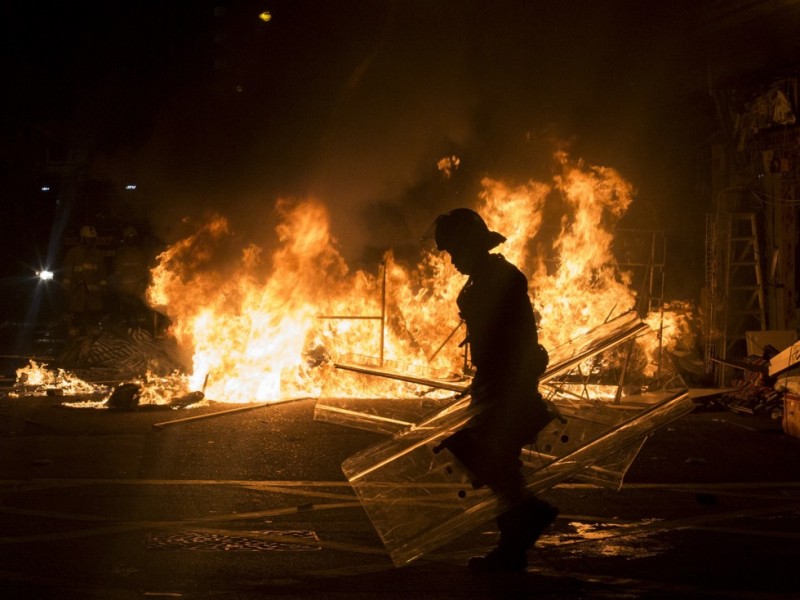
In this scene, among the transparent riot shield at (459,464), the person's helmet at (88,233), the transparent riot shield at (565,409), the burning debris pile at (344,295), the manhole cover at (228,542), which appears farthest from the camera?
the person's helmet at (88,233)

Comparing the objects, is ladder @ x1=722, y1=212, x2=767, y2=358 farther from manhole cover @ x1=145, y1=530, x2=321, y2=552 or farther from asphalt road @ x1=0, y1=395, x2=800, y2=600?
manhole cover @ x1=145, y1=530, x2=321, y2=552

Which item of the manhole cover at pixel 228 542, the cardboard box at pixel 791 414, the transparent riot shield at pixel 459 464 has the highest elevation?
the cardboard box at pixel 791 414

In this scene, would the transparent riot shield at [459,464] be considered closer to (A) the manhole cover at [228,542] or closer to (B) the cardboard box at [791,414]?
(A) the manhole cover at [228,542]

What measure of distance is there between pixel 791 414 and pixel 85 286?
1315cm

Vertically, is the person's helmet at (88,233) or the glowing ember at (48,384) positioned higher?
the person's helmet at (88,233)

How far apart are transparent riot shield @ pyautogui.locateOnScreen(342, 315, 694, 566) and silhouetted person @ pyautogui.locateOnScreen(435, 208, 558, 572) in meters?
0.15

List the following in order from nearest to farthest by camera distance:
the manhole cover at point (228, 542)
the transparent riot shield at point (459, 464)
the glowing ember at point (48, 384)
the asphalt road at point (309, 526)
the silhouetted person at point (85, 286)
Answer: the asphalt road at point (309, 526) < the transparent riot shield at point (459, 464) < the manhole cover at point (228, 542) < the glowing ember at point (48, 384) < the silhouetted person at point (85, 286)

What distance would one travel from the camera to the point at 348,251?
13.3 m

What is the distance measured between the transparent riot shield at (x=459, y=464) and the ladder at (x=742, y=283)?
24.5 feet

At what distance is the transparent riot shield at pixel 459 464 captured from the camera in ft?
16.0

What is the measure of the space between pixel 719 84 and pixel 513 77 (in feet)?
10.7

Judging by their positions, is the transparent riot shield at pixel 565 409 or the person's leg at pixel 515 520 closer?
the person's leg at pixel 515 520

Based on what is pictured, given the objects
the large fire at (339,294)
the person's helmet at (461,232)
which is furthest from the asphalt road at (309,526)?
the large fire at (339,294)

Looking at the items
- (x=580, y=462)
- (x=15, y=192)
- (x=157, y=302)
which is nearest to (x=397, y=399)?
(x=157, y=302)
